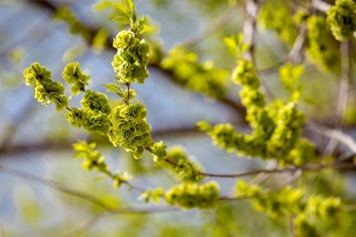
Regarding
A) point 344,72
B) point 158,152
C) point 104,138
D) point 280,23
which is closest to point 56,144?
point 104,138

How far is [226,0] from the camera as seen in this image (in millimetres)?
4105

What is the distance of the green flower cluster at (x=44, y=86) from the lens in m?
1.30

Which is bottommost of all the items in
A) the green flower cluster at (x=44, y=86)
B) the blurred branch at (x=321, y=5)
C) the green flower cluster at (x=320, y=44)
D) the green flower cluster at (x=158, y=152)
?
the green flower cluster at (x=158, y=152)

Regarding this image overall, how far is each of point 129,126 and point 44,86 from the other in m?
0.23

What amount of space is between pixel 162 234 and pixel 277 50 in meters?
1.92

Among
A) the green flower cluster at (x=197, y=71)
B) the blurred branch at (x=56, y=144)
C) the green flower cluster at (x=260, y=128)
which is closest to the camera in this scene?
the green flower cluster at (x=260, y=128)

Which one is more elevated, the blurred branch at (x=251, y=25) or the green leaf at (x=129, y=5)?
the blurred branch at (x=251, y=25)

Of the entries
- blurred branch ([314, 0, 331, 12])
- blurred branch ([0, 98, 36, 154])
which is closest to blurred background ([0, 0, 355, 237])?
blurred branch ([0, 98, 36, 154])

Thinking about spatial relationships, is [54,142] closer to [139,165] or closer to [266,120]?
[139,165]

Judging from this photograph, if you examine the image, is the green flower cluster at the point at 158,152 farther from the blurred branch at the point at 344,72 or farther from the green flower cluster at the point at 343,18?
the blurred branch at the point at 344,72

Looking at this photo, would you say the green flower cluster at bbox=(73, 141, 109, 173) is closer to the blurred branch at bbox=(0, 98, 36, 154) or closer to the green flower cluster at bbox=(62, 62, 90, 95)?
the green flower cluster at bbox=(62, 62, 90, 95)

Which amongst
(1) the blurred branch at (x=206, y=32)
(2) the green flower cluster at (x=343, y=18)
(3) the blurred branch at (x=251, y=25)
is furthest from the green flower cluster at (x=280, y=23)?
(2) the green flower cluster at (x=343, y=18)

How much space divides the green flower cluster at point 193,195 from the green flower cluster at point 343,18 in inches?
25.4

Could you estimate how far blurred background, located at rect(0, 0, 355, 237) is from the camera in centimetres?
363
